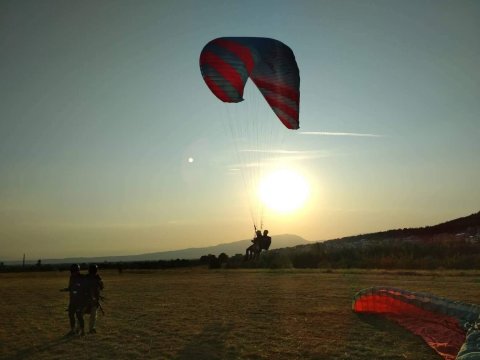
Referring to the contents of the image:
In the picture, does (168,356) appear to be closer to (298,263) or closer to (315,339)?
(315,339)

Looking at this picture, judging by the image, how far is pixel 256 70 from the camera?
1959cm

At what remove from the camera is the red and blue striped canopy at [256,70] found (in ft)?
59.8

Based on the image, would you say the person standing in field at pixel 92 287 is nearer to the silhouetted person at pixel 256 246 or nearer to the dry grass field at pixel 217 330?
the dry grass field at pixel 217 330

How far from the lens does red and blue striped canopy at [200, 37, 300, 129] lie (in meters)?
18.2

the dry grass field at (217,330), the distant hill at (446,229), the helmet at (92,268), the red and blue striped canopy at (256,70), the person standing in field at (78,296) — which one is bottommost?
the dry grass field at (217,330)

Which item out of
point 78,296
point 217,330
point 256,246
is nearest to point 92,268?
point 78,296

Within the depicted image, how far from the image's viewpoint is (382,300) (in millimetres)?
13352

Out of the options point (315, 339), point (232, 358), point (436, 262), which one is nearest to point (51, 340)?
point (232, 358)

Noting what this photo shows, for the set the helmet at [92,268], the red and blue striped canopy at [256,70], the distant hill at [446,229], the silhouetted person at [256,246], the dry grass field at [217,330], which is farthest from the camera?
the distant hill at [446,229]

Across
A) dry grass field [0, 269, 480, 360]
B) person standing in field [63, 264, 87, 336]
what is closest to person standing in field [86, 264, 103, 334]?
person standing in field [63, 264, 87, 336]

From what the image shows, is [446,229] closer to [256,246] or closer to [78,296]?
[256,246]

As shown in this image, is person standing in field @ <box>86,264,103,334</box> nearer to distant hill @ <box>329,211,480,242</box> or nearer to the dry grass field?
the dry grass field

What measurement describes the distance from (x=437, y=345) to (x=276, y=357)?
136 inches

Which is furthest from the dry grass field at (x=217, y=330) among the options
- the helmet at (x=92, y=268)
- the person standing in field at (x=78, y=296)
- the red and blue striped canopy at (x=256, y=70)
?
the red and blue striped canopy at (x=256, y=70)
